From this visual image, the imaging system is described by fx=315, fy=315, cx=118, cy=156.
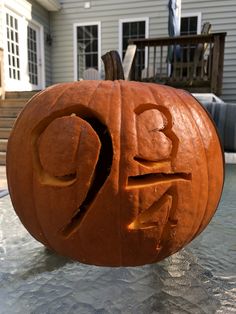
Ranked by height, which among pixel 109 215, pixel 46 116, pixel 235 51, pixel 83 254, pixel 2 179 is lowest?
pixel 2 179

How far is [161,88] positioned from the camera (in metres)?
1.05

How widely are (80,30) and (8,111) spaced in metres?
4.03

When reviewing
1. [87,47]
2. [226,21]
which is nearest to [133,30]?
[87,47]

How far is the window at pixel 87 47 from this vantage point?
884 centimetres

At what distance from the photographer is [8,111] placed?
6113mm

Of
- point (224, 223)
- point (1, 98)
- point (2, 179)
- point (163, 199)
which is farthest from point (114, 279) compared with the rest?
point (1, 98)

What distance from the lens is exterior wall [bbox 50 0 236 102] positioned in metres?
7.91

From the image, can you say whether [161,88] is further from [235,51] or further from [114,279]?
[235,51]

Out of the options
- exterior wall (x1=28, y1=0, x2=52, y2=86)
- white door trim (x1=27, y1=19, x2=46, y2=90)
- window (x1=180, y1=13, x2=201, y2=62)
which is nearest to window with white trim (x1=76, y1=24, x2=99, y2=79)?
exterior wall (x1=28, y1=0, x2=52, y2=86)

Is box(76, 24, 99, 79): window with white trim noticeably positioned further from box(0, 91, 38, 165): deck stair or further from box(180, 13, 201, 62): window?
box(0, 91, 38, 165): deck stair

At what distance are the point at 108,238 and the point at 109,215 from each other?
7cm

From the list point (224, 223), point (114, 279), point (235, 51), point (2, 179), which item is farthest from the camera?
point (235, 51)

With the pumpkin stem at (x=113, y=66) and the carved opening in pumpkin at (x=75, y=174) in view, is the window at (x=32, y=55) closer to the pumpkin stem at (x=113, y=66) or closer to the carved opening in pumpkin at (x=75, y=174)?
the pumpkin stem at (x=113, y=66)

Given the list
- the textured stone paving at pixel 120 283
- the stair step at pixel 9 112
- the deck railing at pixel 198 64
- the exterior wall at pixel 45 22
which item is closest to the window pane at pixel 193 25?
the deck railing at pixel 198 64
